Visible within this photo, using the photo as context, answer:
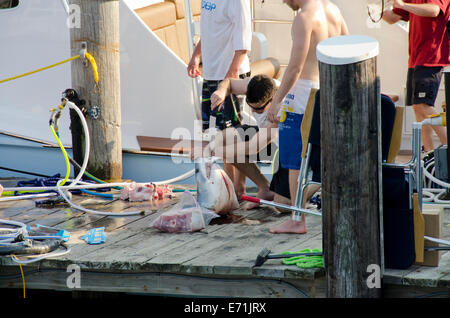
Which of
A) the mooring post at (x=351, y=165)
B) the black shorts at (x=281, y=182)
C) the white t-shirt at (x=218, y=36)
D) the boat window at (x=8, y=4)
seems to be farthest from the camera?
the boat window at (x=8, y=4)

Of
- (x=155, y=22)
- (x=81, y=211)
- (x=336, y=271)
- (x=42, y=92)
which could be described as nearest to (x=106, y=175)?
(x=81, y=211)

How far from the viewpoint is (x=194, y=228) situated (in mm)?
4965

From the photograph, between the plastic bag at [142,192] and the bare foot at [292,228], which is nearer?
the bare foot at [292,228]

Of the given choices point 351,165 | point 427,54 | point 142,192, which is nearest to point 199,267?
point 351,165

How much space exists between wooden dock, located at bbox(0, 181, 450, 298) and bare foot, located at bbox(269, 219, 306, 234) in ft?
0.16

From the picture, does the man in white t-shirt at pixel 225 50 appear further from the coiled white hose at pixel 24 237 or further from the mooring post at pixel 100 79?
the coiled white hose at pixel 24 237

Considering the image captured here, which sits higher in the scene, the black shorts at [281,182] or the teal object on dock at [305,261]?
the black shorts at [281,182]

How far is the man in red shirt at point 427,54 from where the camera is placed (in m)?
6.54

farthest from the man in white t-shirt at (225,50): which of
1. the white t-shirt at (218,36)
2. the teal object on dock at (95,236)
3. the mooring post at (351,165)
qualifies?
the mooring post at (351,165)

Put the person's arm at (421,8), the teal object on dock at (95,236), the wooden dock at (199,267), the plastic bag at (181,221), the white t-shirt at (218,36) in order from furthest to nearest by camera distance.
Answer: the person's arm at (421,8) → the white t-shirt at (218,36) → the plastic bag at (181,221) → the teal object on dock at (95,236) → the wooden dock at (199,267)

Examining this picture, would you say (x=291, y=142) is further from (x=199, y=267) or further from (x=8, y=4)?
(x=8, y=4)

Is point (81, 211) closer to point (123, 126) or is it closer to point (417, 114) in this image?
point (123, 126)

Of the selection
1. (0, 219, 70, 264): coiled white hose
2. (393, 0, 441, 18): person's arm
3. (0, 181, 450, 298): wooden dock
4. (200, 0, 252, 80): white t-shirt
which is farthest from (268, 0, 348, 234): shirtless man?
(393, 0, 441, 18): person's arm

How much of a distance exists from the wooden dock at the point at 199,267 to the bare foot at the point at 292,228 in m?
0.05
